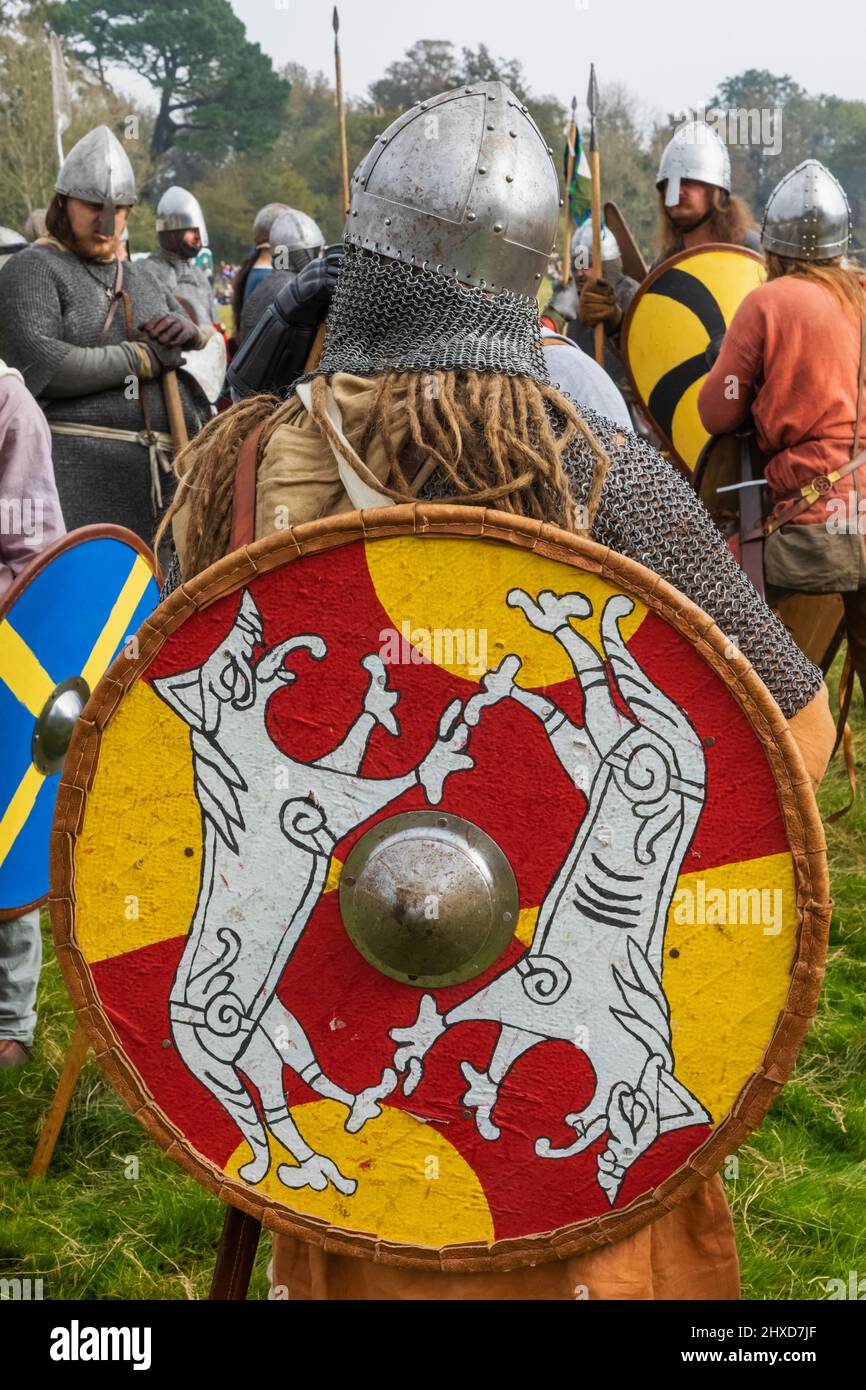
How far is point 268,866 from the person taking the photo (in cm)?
155

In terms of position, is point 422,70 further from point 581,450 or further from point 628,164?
point 581,450

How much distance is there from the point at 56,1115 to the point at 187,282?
682 centimetres

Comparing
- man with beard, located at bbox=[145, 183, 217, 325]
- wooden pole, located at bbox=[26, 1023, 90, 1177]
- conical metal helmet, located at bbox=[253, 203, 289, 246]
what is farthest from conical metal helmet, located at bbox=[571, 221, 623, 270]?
wooden pole, located at bbox=[26, 1023, 90, 1177]

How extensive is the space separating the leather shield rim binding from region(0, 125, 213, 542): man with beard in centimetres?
366

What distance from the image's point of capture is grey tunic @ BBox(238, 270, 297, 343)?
7109mm

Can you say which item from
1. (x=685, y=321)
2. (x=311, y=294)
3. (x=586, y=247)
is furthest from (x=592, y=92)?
(x=311, y=294)

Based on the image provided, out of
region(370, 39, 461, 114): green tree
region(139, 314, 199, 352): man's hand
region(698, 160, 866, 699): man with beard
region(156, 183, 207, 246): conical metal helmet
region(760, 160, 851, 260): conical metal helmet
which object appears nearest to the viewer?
region(698, 160, 866, 699): man with beard

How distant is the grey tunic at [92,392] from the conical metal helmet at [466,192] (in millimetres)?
3376

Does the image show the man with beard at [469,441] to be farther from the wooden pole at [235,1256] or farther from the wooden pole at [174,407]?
the wooden pole at [174,407]

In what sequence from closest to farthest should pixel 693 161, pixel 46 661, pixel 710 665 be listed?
pixel 710 665
pixel 46 661
pixel 693 161

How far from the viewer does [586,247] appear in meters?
7.95

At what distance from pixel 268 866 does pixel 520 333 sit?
0.75m

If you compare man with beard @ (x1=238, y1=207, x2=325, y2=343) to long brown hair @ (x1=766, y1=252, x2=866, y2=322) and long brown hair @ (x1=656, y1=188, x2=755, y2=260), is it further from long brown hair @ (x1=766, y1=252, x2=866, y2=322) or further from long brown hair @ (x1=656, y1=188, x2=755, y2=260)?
long brown hair @ (x1=766, y1=252, x2=866, y2=322)
